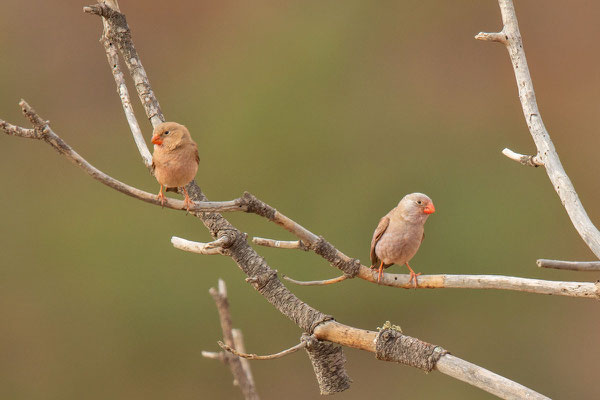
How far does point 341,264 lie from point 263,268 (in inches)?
9.9

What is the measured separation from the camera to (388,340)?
72.4 inches

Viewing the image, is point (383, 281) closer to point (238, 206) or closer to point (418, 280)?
point (418, 280)

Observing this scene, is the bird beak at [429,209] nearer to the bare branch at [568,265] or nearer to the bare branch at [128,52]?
the bare branch at [568,265]

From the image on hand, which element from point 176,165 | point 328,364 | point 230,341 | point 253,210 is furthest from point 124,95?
point 328,364

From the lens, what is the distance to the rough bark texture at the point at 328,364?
1.98 meters

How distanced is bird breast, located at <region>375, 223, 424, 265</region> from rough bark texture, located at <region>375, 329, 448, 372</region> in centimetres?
62

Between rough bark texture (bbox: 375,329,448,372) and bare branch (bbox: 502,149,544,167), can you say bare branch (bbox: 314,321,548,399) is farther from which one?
bare branch (bbox: 502,149,544,167)

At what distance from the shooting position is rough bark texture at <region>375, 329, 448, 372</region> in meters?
1.79

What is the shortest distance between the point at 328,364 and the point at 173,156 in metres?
0.76

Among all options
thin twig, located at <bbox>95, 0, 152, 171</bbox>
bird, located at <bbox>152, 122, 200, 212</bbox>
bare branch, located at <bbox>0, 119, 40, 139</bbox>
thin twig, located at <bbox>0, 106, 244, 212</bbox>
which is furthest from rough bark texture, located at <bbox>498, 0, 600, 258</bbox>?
bare branch, located at <bbox>0, 119, 40, 139</bbox>

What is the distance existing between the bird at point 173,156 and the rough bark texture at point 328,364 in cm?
58

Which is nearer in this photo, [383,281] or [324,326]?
[324,326]

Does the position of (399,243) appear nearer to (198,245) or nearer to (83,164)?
(198,245)

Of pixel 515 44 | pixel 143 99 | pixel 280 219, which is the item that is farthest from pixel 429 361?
pixel 143 99
